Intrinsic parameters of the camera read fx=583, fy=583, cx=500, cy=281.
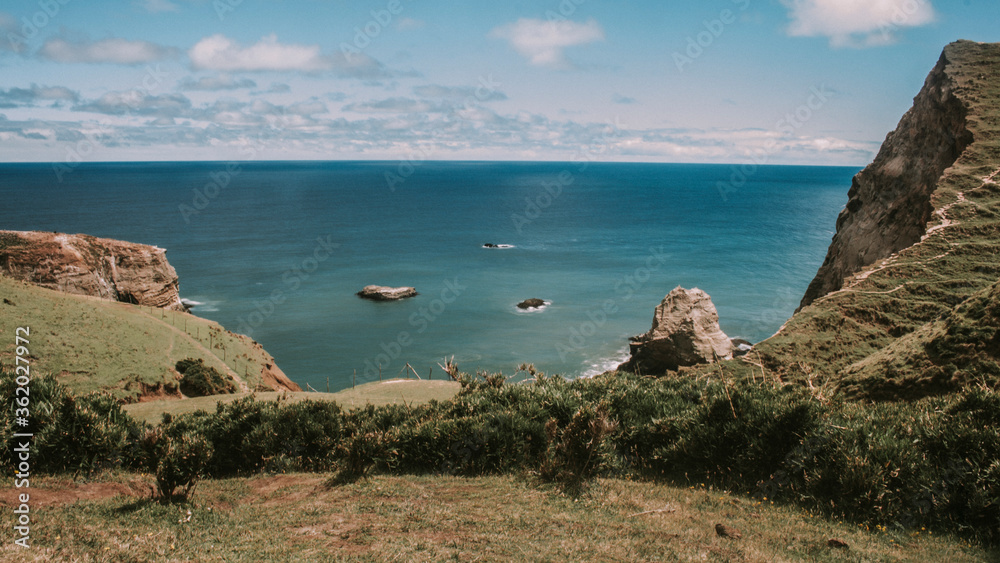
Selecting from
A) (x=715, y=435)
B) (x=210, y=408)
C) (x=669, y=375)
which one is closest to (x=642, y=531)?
(x=715, y=435)

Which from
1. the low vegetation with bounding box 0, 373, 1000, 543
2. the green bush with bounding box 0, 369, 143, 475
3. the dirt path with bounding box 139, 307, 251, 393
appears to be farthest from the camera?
the dirt path with bounding box 139, 307, 251, 393

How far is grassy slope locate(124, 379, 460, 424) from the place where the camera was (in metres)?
18.0

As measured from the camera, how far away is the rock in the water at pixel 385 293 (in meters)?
72.3

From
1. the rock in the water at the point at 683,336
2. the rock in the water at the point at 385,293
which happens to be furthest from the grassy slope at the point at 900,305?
the rock in the water at the point at 385,293

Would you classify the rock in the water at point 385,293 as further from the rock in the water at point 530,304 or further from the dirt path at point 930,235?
the dirt path at point 930,235

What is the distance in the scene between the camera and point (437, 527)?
974 centimetres

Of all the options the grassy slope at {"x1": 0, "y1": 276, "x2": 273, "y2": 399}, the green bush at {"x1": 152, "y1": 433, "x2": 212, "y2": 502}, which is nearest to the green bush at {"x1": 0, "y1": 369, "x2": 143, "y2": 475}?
the green bush at {"x1": 152, "y1": 433, "x2": 212, "y2": 502}

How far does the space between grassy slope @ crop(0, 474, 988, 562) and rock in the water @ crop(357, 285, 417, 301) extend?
60.8m

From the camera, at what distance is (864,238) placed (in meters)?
28.2

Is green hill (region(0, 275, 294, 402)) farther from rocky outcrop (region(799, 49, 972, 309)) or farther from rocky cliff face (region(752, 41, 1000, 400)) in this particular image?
rocky outcrop (region(799, 49, 972, 309))

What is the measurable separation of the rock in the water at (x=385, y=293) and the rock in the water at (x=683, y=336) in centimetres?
3964

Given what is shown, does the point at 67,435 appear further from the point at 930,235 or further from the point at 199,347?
the point at 930,235

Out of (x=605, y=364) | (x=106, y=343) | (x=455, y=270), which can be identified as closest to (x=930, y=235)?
(x=605, y=364)

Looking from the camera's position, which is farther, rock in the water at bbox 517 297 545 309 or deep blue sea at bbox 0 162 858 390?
rock in the water at bbox 517 297 545 309
